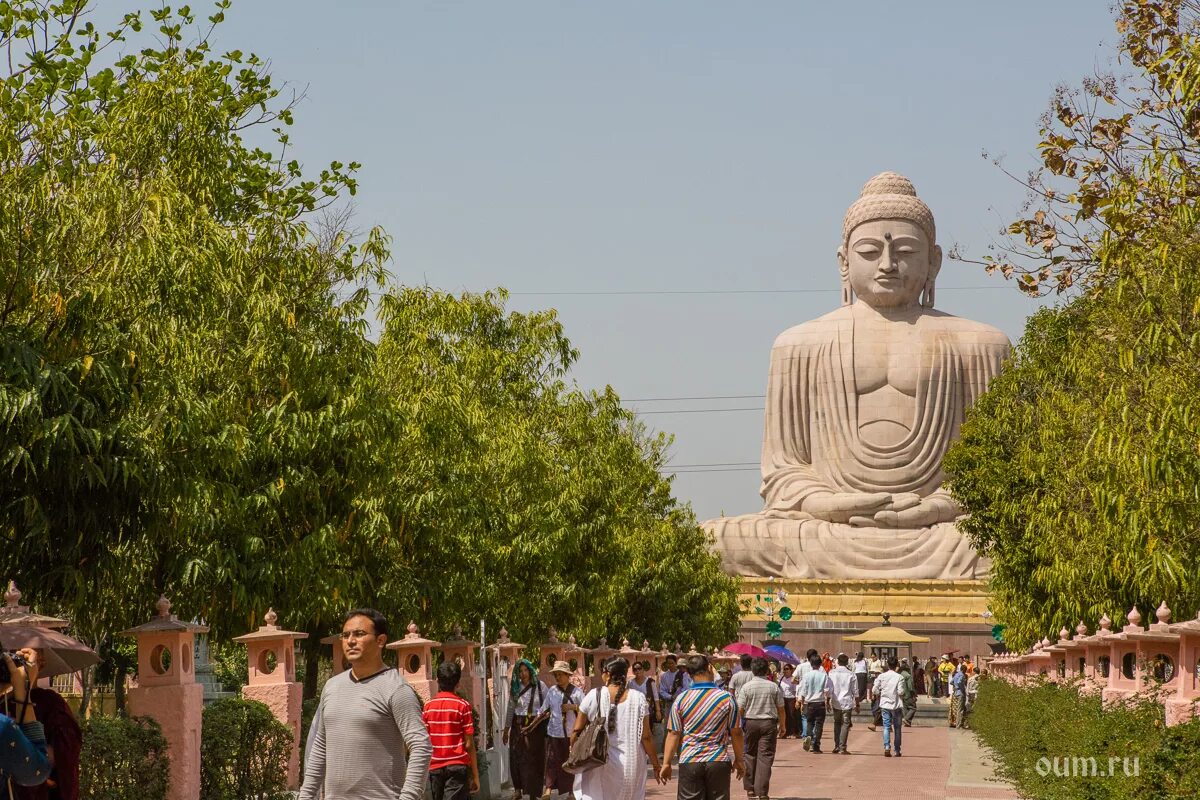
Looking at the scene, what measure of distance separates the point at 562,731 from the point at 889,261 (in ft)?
114

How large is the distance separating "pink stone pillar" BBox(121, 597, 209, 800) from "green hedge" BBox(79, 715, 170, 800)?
0.85ft

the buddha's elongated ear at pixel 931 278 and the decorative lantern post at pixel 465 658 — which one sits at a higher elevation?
the buddha's elongated ear at pixel 931 278

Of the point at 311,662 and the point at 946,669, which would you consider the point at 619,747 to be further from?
the point at 946,669

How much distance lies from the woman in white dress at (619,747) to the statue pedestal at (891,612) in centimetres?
3766

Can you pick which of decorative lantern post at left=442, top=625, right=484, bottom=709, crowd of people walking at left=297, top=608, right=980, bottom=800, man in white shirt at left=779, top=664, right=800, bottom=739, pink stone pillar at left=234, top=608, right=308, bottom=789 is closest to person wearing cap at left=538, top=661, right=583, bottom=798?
crowd of people walking at left=297, top=608, right=980, bottom=800

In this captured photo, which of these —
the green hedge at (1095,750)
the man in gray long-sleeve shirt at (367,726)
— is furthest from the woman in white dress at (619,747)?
the man in gray long-sleeve shirt at (367,726)

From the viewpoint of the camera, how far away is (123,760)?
10.8 m

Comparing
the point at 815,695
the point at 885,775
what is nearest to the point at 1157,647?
the point at 885,775

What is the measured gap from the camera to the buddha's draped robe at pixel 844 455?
161ft

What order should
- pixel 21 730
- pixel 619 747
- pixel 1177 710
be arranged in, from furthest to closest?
pixel 1177 710 → pixel 619 747 → pixel 21 730

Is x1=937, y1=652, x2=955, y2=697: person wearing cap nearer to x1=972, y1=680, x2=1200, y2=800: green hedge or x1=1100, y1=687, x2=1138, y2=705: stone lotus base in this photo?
x1=1100, y1=687, x2=1138, y2=705: stone lotus base

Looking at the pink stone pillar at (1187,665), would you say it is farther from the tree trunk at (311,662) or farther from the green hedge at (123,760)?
the tree trunk at (311,662)

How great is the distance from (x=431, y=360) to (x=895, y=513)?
30.1 meters

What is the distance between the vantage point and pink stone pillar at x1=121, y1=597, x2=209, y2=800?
11789mm
